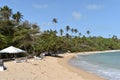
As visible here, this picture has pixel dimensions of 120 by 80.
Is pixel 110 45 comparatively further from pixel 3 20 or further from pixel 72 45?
pixel 3 20

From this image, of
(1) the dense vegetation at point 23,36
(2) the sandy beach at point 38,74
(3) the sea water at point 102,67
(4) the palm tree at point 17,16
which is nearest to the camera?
(2) the sandy beach at point 38,74

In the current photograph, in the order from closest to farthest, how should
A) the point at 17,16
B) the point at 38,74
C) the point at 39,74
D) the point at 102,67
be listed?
the point at 38,74 → the point at 39,74 → the point at 102,67 → the point at 17,16

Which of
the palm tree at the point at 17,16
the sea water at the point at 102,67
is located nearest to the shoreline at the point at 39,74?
the sea water at the point at 102,67

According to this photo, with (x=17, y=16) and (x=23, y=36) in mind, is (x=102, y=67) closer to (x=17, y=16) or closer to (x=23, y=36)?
(x=23, y=36)

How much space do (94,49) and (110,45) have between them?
84.3 ft

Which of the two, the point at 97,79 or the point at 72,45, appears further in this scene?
the point at 72,45

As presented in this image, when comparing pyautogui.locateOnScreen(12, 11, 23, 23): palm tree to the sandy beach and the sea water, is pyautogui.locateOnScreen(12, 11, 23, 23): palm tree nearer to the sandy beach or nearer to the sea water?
the sea water

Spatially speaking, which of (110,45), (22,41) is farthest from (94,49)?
(22,41)

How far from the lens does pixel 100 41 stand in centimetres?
16438

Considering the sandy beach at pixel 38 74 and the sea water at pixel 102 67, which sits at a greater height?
the sandy beach at pixel 38 74

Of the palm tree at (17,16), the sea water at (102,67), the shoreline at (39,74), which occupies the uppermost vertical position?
the palm tree at (17,16)

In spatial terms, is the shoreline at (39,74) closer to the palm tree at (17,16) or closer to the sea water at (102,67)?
the sea water at (102,67)

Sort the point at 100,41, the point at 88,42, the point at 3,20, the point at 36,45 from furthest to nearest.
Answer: the point at 100,41 < the point at 88,42 < the point at 36,45 < the point at 3,20

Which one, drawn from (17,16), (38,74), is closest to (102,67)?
(38,74)
